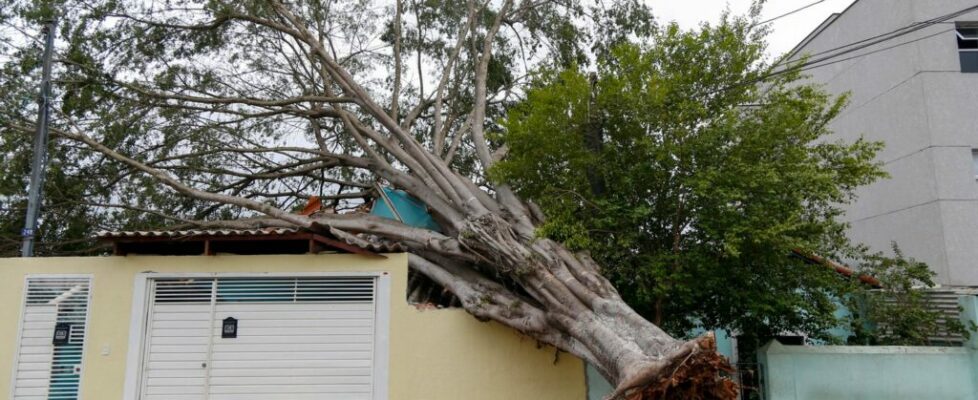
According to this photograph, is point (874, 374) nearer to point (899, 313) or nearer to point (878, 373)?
point (878, 373)

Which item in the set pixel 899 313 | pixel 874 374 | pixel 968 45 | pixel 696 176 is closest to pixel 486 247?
pixel 696 176

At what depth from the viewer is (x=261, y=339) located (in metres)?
8.77

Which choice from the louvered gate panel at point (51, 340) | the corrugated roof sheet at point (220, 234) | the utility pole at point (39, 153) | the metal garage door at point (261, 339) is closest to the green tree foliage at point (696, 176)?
the corrugated roof sheet at point (220, 234)

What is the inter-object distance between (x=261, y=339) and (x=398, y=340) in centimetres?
181

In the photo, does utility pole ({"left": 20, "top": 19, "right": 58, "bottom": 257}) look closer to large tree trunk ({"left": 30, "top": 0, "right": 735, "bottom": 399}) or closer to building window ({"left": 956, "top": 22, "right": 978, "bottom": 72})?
large tree trunk ({"left": 30, "top": 0, "right": 735, "bottom": 399})

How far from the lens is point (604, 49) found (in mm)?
14336

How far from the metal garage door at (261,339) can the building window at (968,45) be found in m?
11.8

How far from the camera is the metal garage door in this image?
28.3ft

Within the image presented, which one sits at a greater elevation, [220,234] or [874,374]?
[220,234]

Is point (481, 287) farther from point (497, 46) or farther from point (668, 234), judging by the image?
point (497, 46)

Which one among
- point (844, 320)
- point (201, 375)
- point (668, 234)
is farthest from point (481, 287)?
point (844, 320)

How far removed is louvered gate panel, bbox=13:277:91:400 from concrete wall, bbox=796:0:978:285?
12246 millimetres

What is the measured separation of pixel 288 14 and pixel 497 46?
5081 mm

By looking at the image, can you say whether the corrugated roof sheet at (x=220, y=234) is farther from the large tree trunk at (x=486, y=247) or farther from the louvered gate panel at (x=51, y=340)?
the louvered gate panel at (x=51, y=340)
